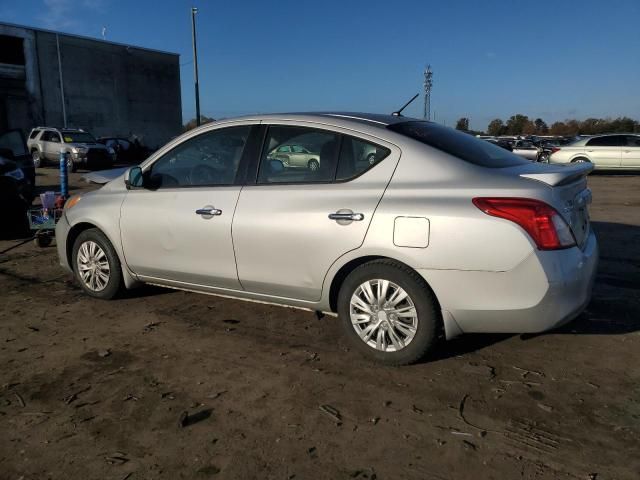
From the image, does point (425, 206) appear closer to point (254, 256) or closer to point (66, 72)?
point (254, 256)

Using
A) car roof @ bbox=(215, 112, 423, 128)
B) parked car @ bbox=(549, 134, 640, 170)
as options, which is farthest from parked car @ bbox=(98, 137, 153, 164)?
car roof @ bbox=(215, 112, 423, 128)

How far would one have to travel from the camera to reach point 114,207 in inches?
188

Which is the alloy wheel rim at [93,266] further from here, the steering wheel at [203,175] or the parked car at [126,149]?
the parked car at [126,149]

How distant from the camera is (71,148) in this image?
73.9ft

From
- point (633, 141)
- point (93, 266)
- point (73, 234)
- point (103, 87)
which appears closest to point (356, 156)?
point (93, 266)

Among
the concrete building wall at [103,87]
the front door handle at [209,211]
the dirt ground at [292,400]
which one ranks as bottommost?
the dirt ground at [292,400]

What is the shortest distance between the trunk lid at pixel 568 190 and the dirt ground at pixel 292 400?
0.94 m

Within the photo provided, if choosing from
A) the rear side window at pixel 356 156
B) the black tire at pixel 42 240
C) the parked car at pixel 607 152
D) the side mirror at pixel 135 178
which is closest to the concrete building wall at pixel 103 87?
the parked car at pixel 607 152

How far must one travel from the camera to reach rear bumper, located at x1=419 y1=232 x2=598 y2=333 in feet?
10.2

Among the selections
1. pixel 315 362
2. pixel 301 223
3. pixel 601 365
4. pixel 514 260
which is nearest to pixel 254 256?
pixel 301 223

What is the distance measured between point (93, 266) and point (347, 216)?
2.72 m

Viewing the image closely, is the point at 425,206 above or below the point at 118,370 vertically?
above

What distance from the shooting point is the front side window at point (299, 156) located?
3814 mm

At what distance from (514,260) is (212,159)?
2485 mm
